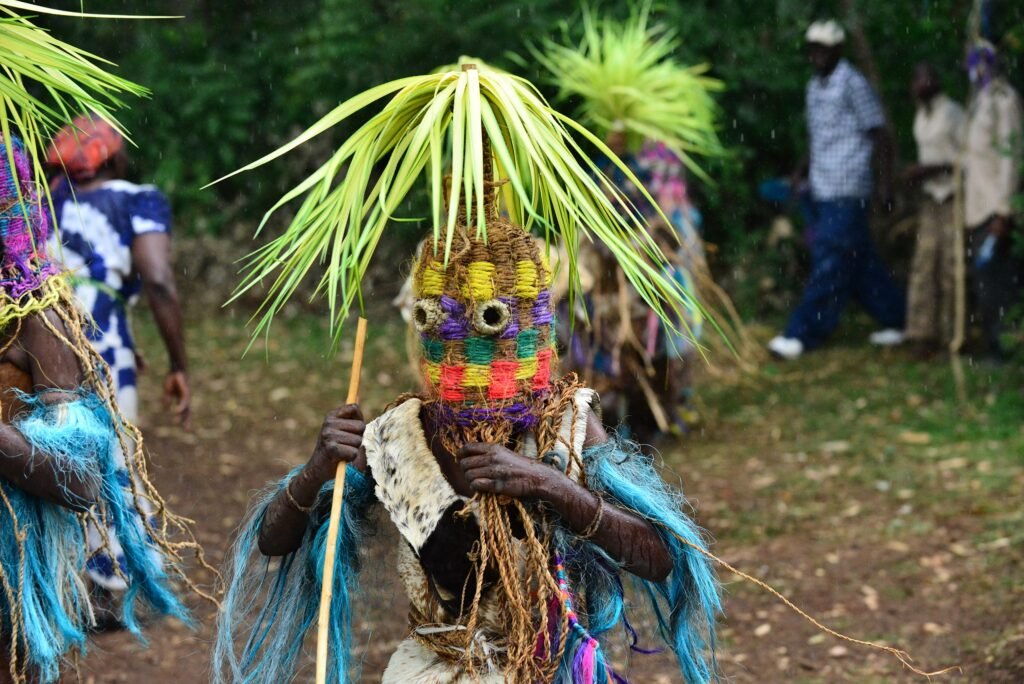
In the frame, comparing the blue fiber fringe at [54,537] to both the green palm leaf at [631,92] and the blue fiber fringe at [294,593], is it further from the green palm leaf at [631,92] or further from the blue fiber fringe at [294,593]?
the green palm leaf at [631,92]

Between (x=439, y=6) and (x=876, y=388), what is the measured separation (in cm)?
408

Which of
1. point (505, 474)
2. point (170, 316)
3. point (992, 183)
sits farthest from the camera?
point (992, 183)

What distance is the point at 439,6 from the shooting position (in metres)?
9.57

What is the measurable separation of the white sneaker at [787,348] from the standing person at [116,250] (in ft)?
17.8

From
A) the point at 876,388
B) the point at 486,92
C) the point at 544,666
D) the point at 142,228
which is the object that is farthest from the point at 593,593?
the point at 876,388

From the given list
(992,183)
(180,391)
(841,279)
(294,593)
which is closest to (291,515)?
(294,593)

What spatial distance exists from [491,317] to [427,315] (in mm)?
143

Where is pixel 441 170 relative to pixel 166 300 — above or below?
above

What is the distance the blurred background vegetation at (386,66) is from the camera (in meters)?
9.66

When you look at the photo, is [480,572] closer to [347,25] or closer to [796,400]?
[796,400]

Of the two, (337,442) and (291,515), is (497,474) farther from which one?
(291,515)

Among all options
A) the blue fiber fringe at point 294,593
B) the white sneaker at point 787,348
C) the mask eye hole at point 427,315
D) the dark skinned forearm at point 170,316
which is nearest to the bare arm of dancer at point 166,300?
the dark skinned forearm at point 170,316

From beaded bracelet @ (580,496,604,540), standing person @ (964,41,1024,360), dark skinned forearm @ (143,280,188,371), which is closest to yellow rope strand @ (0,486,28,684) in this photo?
beaded bracelet @ (580,496,604,540)

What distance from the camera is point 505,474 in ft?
8.90
